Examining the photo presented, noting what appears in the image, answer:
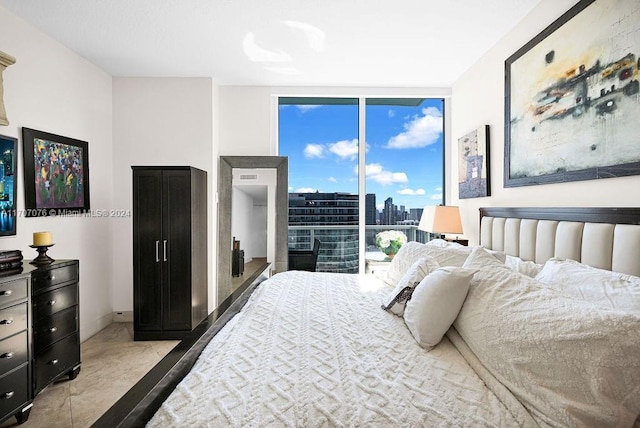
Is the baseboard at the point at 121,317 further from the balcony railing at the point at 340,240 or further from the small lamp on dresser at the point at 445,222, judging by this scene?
the small lamp on dresser at the point at 445,222

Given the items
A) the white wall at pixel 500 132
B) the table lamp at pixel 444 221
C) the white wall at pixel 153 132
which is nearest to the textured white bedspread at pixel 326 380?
the white wall at pixel 500 132

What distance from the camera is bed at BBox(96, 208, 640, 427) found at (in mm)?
981

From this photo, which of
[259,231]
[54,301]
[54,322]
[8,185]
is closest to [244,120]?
[259,231]

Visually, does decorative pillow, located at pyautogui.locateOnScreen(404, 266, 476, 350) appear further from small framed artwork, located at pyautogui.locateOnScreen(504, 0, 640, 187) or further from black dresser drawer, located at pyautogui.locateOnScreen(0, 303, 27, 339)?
black dresser drawer, located at pyautogui.locateOnScreen(0, 303, 27, 339)

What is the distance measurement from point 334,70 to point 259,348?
307 centimetres

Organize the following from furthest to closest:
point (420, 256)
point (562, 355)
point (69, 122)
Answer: point (69, 122) < point (420, 256) < point (562, 355)

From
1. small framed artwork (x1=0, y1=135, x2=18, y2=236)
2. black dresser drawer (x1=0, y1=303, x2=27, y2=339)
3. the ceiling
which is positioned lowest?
black dresser drawer (x1=0, y1=303, x2=27, y2=339)

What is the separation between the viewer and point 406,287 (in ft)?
6.24

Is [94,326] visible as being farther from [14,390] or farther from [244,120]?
[244,120]

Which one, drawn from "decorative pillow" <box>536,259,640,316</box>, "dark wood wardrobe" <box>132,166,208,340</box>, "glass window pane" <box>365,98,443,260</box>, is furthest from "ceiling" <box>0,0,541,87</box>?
"decorative pillow" <box>536,259,640,316</box>

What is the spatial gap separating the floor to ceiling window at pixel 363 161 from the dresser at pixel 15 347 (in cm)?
267

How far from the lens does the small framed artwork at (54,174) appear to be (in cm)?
277

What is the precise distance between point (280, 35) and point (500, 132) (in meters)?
2.05

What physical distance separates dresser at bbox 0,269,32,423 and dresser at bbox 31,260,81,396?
102mm
